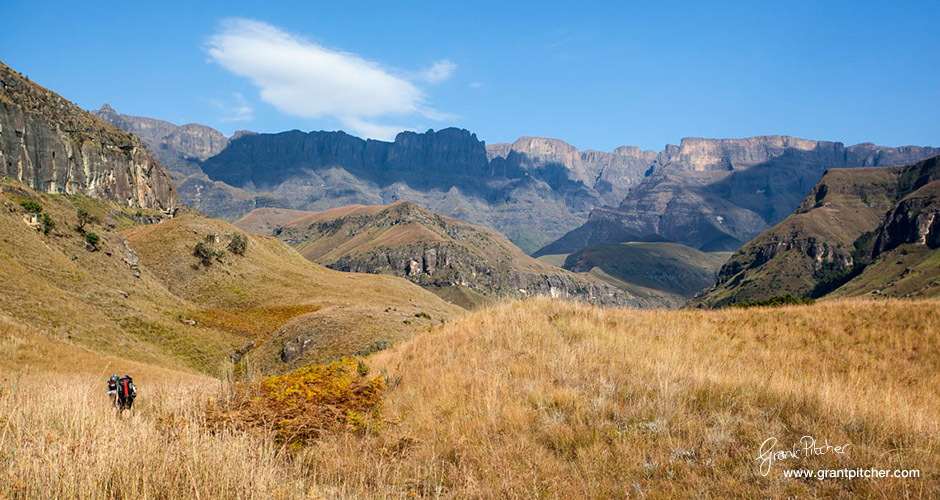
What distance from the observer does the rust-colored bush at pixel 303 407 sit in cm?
722

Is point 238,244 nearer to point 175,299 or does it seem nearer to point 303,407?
point 175,299

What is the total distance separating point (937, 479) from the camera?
4.98m

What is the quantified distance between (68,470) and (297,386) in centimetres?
488

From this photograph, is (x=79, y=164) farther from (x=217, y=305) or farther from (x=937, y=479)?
(x=937, y=479)

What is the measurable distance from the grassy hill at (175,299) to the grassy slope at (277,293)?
0.41ft

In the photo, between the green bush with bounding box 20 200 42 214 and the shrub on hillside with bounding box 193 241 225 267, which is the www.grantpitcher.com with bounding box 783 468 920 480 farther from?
the shrub on hillside with bounding box 193 241 225 267

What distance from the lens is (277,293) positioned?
63781 millimetres

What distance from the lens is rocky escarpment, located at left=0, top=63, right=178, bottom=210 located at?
11194 centimetres

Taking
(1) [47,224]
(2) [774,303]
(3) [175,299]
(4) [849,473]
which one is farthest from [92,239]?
(4) [849,473]

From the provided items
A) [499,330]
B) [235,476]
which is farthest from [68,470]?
[499,330]

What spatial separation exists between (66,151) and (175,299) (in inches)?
4483

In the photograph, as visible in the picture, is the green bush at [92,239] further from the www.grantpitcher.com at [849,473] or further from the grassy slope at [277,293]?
the www.grantpitcher.com at [849,473]

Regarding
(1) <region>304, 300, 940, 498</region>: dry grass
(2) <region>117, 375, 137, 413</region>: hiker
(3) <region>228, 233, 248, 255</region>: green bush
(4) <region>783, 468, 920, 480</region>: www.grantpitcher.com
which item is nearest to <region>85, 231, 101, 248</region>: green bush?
(3) <region>228, 233, 248, 255</region>: green bush

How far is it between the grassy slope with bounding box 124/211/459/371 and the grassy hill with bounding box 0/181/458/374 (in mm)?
124
